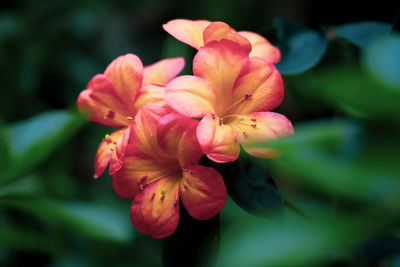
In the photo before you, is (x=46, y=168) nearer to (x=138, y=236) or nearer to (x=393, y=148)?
(x=138, y=236)

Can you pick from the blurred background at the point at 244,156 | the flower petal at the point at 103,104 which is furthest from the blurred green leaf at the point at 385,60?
the flower petal at the point at 103,104

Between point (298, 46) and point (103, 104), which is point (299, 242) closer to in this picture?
point (103, 104)

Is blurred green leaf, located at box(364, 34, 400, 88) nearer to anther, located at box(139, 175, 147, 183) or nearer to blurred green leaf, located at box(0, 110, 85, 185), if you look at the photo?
anther, located at box(139, 175, 147, 183)

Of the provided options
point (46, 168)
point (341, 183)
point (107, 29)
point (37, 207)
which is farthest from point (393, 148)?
point (107, 29)

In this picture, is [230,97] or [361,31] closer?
[230,97]

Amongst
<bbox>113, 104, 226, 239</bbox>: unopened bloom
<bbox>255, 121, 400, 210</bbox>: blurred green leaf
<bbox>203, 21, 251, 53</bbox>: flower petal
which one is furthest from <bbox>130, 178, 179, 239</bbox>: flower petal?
<bbox>255, 121, 400, 210</bbox>: blurred green leaf

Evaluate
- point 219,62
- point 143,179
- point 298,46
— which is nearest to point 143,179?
point 143,179

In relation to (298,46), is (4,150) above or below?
below
